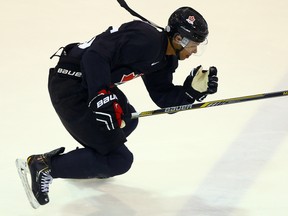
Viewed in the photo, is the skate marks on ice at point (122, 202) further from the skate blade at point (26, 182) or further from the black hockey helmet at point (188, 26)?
the black hockey helmet at point (188, 26)

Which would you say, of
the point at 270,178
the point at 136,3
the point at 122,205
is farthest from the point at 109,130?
the point at 136,3

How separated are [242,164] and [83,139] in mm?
746

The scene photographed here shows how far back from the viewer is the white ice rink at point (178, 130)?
2318 millimetres

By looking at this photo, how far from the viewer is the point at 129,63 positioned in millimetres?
2084

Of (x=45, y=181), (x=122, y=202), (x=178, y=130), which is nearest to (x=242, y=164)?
(x=178, y=130)

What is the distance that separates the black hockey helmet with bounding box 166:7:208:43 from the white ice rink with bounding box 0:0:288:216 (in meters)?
0.65

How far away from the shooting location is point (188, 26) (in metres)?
2.08

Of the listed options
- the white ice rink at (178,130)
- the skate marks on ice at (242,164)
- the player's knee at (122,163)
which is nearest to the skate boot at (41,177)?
the white ice rink at (178,130)

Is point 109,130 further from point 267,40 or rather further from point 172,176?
point 267,40

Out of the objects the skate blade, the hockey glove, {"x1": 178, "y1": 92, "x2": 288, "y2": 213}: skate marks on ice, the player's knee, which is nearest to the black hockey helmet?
the hockey glove

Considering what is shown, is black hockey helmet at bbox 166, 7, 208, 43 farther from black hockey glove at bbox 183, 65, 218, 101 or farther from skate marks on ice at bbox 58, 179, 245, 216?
skate marks on ice at bbox 58, 179, 245, 216

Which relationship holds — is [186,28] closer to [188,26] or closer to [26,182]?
[188,26]

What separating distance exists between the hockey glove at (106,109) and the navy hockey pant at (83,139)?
0.35ft

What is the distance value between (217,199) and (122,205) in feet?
1.23
